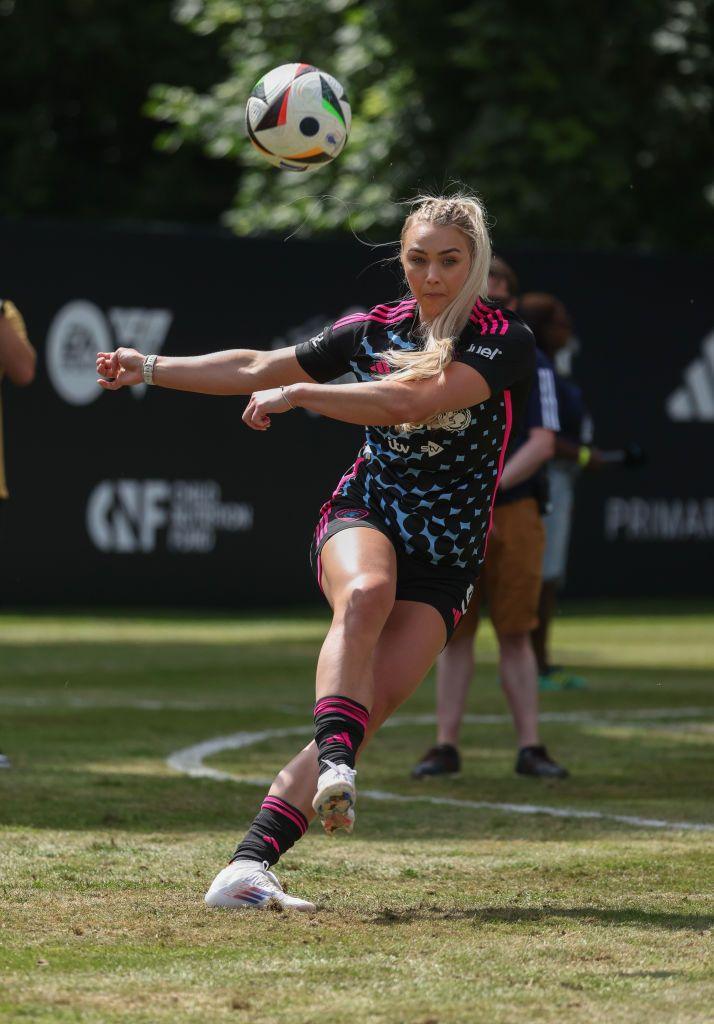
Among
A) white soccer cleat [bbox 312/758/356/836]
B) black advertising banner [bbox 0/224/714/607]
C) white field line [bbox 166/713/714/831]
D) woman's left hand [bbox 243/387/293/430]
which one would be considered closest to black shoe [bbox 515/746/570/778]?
white field line [bbox 166/713/714/831]

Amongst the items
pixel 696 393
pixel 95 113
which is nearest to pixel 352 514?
pixel 696 393

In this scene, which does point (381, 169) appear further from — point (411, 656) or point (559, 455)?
point (411, 656)

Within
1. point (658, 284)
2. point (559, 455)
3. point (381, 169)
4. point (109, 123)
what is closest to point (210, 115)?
point (381, 169)

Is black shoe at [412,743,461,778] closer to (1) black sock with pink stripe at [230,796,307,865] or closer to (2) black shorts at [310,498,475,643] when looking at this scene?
A: (2) black shorts at [310,498,475,643]

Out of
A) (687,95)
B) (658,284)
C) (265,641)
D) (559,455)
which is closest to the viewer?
(559,455)

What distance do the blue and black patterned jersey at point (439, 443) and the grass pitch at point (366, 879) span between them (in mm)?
1059

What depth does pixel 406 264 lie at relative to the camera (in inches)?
215

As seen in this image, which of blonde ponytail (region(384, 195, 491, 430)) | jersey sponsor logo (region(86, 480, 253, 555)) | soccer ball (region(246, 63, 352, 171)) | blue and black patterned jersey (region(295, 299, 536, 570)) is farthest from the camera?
jersey sponsor logo (region(86, 480, 253, 555))

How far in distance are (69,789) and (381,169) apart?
16689mm

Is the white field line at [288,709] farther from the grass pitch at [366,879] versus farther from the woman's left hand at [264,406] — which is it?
the woman's left hand at [264,406]

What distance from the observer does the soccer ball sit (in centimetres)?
670

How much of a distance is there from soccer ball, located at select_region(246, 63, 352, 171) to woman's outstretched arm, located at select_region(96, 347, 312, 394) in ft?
5.01

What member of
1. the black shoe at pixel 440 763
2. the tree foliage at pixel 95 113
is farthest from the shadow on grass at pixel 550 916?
the tree foliage at pixel 95 113

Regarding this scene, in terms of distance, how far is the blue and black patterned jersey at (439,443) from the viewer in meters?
5.32
